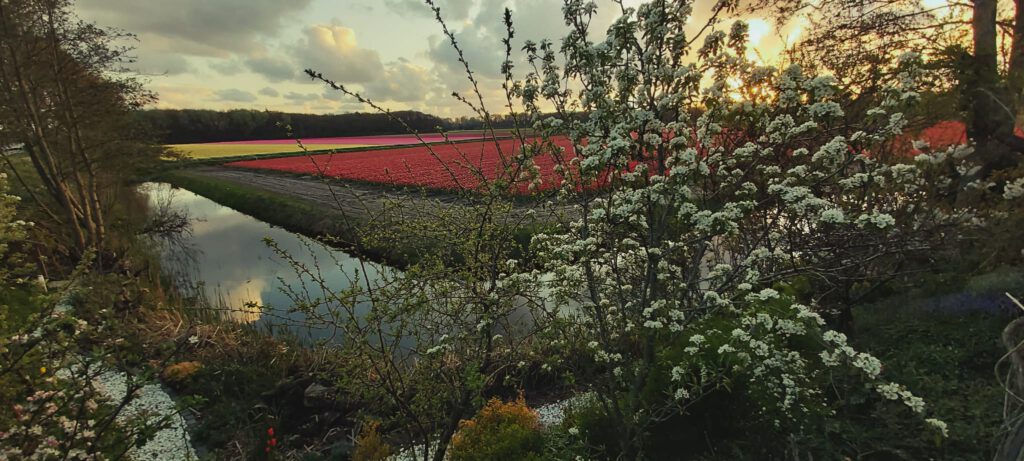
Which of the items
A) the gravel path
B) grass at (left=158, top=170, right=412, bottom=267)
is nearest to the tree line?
grass at (left=158, top=170, right=412, bottom=267)

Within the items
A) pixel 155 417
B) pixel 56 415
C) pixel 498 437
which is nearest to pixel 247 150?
pixel 155 417

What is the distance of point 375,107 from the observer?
4.19 meters

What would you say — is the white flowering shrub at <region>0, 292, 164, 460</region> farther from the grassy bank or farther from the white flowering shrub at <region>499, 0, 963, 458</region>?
the grassy bank

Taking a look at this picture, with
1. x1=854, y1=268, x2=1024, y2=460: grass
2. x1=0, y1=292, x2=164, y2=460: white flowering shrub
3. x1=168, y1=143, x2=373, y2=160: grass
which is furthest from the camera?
x1=168, y1=143, x2=373, y2=160: grass

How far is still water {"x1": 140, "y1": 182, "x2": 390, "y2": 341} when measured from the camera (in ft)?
33.6

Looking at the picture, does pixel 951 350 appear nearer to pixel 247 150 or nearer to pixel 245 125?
A: pixel 247 150

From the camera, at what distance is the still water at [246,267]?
10.2 metres

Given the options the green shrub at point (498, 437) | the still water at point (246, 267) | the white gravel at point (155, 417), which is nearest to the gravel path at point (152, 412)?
the white gravel at point (155, 417)

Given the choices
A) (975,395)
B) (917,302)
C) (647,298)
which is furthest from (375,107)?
(917,302)

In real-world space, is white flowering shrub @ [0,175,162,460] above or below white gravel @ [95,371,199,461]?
above

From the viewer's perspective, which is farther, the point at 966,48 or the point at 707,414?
the point at 966,48

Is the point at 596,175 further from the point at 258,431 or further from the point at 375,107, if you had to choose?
the point at 258,431

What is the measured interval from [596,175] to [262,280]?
43.3 ft

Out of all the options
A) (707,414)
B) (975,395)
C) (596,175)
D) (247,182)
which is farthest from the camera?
(247,182)
